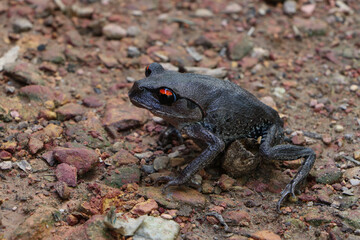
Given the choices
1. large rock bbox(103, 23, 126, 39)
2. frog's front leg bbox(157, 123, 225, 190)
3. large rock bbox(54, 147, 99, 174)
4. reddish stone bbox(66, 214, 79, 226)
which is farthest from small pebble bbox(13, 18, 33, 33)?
reddish stone bbox(66, 214, 79, 226)

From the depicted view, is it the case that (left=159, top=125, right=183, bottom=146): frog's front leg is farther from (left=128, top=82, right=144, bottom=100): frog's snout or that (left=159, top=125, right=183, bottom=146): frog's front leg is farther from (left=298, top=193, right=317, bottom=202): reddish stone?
(left=298, top=193, right=317, bottom=202): reddish stone

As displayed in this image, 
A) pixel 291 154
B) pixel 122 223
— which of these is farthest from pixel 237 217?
pixel 122 223

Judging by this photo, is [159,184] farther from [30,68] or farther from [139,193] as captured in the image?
[30,68]

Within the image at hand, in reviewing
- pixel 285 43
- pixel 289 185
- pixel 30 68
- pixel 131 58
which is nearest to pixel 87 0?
pixel 131 58

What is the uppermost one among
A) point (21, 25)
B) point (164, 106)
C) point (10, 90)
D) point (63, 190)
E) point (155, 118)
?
point (164, 106)

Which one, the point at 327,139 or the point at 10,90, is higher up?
the point at 10,90

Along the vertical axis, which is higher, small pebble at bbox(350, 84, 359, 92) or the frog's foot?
small pebble at bbox(350, 84, 359, 92)

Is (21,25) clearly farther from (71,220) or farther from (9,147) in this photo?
(71,220)
